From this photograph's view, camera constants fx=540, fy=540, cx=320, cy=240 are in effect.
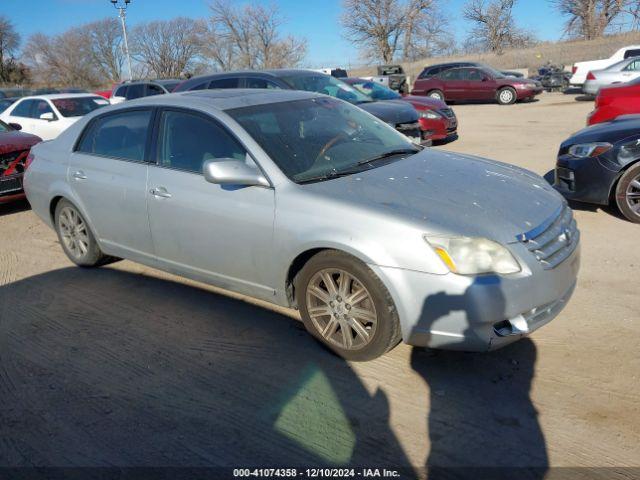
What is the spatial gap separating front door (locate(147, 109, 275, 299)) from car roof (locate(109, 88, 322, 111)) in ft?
0.40

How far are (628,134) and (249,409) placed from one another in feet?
15.7

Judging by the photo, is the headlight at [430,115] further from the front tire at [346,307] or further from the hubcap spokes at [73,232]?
the front tire at [346,307]

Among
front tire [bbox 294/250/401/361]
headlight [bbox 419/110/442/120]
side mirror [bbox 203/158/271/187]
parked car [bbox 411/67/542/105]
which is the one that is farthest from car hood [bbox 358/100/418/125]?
parked car [bbox 411/67/542/105]

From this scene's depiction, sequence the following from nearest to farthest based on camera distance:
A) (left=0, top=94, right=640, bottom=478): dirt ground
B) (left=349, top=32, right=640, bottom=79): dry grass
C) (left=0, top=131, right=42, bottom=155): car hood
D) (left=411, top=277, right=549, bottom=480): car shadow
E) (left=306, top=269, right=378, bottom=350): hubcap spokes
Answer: (left=411, top=277, right=549, bottom=480): car shadow
(left=0, top=94, right=640, bottom=478): dirt ground
(left=306, top=269, right=378, bottom=350): hubcap spokes
(left=0, top=131, right=42, bottom=155): car hood
(left=349, top=32, right=640, bottom=79): dry grass

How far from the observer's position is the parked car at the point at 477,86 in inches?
792

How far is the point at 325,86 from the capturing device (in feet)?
31.8

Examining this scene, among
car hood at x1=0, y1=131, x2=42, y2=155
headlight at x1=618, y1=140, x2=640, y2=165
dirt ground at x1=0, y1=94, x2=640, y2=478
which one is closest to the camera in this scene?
dirt ground at x1=0, y1=94, x2=640, y2=478

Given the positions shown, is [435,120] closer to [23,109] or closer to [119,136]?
[119,136]

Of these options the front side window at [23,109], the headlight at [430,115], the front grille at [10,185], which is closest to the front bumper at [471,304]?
the front grille at [10,185]

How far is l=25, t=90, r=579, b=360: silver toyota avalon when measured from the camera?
291 cm

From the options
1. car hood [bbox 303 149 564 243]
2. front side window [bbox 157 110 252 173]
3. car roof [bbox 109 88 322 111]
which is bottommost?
car hood [bbox 303 149 564 243]

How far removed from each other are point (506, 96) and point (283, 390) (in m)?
19.8

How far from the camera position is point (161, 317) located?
4.14 meters

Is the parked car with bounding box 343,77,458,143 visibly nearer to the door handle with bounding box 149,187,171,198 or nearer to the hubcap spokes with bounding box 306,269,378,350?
the door handle with bounding box 149,187,171,198
